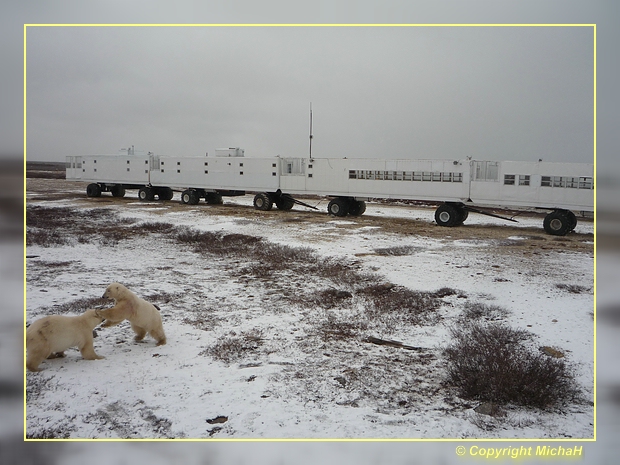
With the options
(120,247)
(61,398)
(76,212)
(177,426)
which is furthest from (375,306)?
(76,212)

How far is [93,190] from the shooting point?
1620 cm

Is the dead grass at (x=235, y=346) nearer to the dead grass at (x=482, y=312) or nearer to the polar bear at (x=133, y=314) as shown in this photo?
the polar bear at (x=133, y=314)

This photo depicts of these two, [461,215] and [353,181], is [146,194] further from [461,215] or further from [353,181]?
[461,215]

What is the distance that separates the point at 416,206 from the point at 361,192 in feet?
12.2

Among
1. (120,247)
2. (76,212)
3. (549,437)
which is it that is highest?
(76,212)

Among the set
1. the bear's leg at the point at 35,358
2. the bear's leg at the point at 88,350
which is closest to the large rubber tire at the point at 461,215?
the bear's leg at the point at 88,350

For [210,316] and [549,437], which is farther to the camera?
[210,316]

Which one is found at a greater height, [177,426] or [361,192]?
[361,192]

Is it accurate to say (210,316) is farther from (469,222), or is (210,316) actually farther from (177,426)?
(469,222)

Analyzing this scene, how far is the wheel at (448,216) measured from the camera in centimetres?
1419

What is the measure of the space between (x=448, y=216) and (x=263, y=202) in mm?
6981

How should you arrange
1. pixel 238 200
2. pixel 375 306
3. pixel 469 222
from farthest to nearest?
pixel 238 200 < pixel 469 222 < pixel 375 306

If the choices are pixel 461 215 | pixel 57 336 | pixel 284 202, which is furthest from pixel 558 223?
pixel 57 336

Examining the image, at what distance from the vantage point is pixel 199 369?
4461 millimetres
